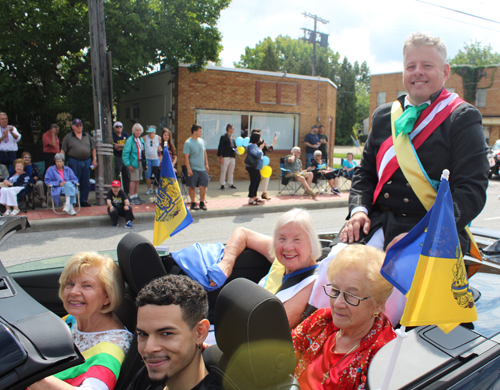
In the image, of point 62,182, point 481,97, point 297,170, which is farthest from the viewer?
point 481,97

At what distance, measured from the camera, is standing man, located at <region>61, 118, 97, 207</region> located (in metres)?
9.64

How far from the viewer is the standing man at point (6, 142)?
9.34 metres

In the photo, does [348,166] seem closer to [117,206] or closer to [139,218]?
[139,218]

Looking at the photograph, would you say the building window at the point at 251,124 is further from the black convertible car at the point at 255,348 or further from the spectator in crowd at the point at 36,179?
the black convertible car at the point at 255,348

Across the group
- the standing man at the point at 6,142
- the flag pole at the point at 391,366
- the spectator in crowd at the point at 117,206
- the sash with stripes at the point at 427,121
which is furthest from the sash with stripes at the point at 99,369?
the standing man at the point at 6,142

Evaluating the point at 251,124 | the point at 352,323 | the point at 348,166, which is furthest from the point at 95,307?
the point at 251,124

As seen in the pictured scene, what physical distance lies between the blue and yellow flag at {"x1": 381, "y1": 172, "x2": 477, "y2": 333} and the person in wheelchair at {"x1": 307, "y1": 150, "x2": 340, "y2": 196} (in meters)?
11.3

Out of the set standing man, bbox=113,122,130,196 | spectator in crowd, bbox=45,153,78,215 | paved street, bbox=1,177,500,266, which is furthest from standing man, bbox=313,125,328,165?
spectator in crowd, bbox=45,153,78,215

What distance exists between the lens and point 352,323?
6.14 ft

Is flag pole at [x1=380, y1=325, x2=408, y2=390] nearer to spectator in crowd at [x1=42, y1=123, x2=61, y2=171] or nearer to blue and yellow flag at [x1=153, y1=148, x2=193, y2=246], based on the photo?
blue and yellow flag at [x1=153, y1=148, x2=193, y2=246]

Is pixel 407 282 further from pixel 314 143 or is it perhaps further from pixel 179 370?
pixel 314 143

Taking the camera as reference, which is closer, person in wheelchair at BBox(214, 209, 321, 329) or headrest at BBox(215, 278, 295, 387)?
headrest at BBox(215, 278, 295, 387)

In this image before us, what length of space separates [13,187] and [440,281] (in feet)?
29.3

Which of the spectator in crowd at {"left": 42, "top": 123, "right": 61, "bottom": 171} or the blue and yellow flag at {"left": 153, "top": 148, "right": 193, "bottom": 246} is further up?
the spectator in crowd at {"left": 42, "top": 123, "right": 61, "bottom": 171}
